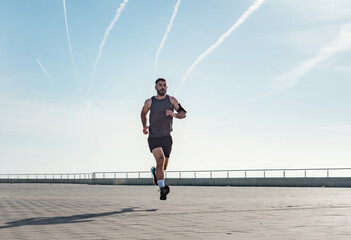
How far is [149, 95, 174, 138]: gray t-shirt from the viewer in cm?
1123

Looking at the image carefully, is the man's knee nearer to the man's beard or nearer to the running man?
the running man

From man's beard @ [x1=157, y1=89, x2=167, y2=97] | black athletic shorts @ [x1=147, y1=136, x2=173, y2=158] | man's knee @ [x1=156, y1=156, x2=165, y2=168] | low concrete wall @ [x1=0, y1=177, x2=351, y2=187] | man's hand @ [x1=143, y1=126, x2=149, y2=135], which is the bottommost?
low concrete wall @ [x1=0, y1=177, x2=351, y2=187]

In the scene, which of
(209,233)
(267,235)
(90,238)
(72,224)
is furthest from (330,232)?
(72,224)

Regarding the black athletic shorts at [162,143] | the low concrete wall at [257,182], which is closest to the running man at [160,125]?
the black athletic shorts at [162,143]

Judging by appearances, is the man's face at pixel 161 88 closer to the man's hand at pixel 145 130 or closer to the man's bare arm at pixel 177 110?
the man's bare arm at pixel 177 110

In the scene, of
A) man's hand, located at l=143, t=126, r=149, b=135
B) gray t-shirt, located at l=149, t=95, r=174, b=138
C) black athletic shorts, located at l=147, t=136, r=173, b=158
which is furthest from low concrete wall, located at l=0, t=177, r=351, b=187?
man's hand, located at l=143, t=126, r=149, b=135

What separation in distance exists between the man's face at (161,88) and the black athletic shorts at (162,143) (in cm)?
92

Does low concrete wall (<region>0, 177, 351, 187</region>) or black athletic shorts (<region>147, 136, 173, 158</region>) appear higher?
black athletic shorts (<region>147, 136, 173, 158</region>)

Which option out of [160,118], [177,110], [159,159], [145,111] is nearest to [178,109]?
[177,110]

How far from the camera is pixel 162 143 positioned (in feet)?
37.0

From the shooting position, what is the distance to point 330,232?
6117 mm

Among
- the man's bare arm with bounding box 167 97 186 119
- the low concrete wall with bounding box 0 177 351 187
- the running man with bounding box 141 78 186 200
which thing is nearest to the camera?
the man's bare arm with bounding box 167 97 186 119

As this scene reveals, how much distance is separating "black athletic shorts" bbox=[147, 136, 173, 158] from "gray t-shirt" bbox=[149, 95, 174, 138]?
0.08 meters

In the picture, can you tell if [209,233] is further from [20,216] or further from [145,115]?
[145,115]
